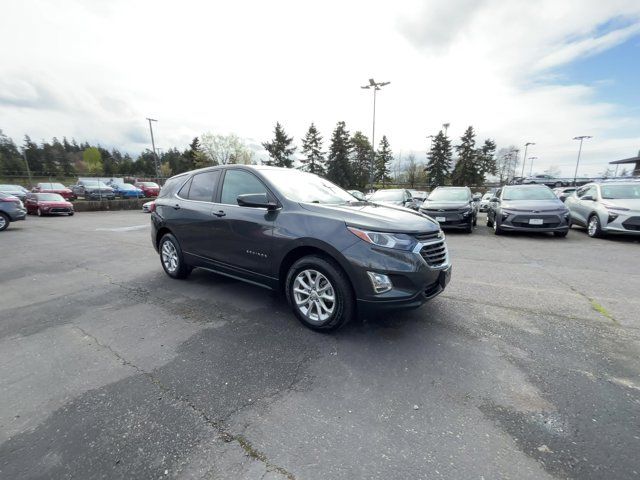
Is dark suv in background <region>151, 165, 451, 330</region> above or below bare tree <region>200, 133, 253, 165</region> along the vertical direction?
below

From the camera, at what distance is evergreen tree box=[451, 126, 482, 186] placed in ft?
154

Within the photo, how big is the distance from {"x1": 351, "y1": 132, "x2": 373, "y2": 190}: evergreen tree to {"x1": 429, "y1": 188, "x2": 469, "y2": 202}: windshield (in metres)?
37.3

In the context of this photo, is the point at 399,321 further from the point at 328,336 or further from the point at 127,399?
the point at 127,399

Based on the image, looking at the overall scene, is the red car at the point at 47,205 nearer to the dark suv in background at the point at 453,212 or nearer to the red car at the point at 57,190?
the red car at the point at 57,190

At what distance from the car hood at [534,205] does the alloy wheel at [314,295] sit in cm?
789

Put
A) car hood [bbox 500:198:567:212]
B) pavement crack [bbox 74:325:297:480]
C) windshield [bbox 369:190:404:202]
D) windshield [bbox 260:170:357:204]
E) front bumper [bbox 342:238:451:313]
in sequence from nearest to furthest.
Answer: pavement crack [bbox 74:325:297:480]
front bumper [bbox 342:238:451:313]
windshield [bbox 260:170:357:204]
car hood [bbox 500:198:567:212]
windshield [bbox 369:190:404:202]

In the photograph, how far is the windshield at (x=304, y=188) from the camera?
3.65m

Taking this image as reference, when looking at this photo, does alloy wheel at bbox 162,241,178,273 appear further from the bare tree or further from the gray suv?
the bare tree

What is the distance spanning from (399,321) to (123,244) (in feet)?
28.0

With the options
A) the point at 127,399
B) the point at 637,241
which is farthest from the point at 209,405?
the point at 637,241

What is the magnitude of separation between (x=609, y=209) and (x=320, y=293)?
9.29m

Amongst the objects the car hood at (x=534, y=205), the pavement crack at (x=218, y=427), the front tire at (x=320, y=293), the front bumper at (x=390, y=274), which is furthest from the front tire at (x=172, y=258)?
the car hood at (x=534, y=205)

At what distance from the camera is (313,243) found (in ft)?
10.2

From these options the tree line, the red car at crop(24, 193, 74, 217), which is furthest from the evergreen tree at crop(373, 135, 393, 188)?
the red car at crop(24, 193, 74, 217)
